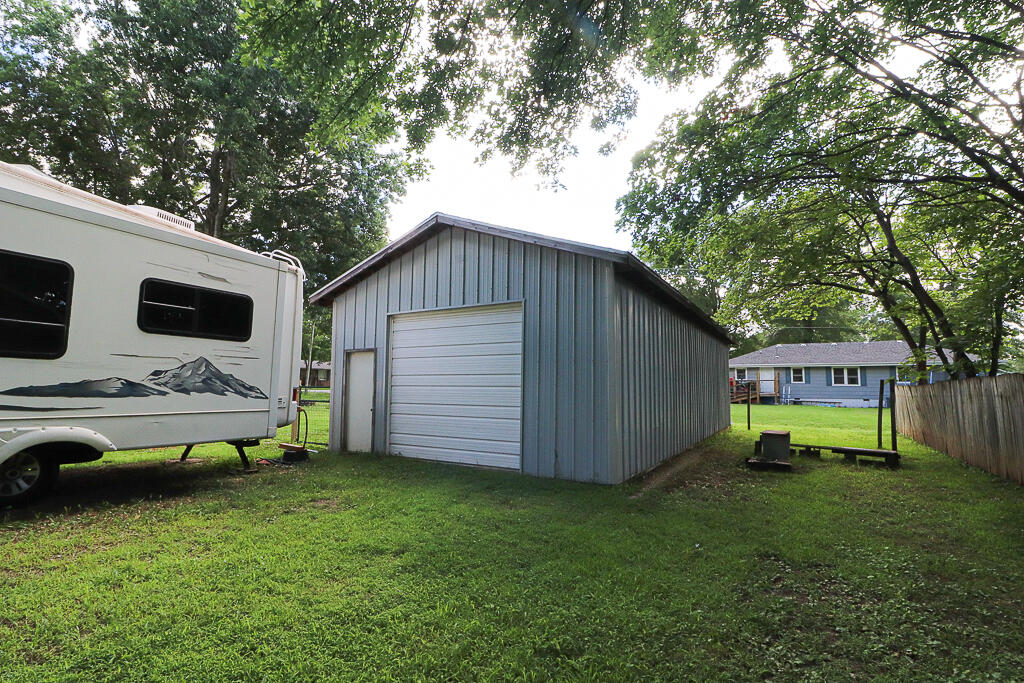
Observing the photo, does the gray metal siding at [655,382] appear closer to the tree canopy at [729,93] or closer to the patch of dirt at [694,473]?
the patch of dirt at [694,473]

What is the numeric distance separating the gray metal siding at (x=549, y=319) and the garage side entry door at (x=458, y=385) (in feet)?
0.85

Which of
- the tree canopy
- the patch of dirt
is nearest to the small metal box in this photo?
the patch of dirt

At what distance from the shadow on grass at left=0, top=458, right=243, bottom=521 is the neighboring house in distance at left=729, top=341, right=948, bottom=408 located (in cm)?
2790

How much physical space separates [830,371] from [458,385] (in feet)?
94.2

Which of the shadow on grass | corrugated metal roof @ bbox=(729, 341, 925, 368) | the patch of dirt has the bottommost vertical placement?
the patch of dirt

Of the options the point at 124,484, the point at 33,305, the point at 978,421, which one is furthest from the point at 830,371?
the point at 33,305

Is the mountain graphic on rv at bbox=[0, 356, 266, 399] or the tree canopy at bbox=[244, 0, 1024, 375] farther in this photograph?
the tree canopy at bbox=[244, 0, 1024, 375]

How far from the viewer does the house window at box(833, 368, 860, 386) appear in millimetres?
27416

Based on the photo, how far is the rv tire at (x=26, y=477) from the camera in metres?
4.66

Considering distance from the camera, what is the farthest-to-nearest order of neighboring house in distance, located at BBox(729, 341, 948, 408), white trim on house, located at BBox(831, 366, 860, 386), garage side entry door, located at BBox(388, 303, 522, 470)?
white trim on house, located at BBox(831, 366, 860, 386) → neighboring house in distance, located at BBox(729, 341, 948, 408) → garage side entry door, located at BBox(388, 303, 522, 470)

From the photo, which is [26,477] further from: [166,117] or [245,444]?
[166,117]

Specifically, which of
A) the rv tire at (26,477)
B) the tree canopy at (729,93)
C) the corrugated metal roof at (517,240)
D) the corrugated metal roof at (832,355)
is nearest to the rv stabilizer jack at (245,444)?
the rv tire at (26,477)

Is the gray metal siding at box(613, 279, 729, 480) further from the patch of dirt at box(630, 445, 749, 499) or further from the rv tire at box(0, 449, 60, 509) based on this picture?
the rv tire at box(0, 449, 60, 509)

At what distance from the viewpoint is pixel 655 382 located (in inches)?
320
